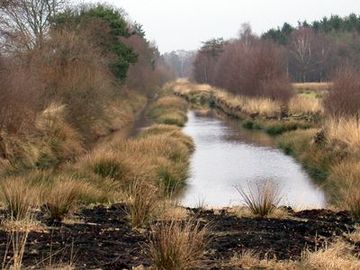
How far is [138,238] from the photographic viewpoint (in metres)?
6.69

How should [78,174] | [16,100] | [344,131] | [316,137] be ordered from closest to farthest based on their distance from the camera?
[78,174]
[16,100]
[344,131]
[316,137]

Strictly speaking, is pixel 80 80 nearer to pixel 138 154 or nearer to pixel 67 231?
pixel 138 154

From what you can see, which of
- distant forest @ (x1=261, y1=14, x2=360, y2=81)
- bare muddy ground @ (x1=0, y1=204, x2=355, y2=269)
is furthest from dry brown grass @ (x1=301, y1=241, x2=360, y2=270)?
distant forest @ (x1=261, y1=14, x2=360, y2=81)

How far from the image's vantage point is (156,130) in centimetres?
2597

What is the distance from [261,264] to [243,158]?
15793 mm

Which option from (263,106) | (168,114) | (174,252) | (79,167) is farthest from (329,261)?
(168,114)

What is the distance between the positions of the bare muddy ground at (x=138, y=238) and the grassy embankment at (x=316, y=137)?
1650 mm

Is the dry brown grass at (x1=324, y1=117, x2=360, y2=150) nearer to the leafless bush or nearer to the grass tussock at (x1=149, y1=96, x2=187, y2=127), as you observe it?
the leafless bush

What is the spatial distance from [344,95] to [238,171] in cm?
651

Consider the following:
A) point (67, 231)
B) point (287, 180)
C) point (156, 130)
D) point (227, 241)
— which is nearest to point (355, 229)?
point (227, 241)

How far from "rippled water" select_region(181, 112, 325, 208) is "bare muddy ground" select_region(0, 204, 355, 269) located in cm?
278

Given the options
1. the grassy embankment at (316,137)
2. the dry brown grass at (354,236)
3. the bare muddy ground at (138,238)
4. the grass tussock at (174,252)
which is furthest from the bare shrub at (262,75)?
the grass tussock at (174,252)

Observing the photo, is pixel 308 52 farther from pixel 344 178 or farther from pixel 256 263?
pixel 256 263

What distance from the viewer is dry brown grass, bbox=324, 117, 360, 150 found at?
1702cm
